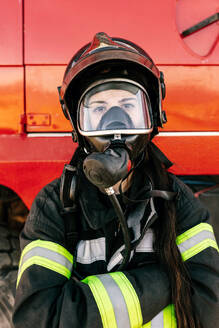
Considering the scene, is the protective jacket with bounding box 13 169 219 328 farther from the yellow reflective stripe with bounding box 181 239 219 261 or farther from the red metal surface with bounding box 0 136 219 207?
the red metal surface with bounding box 0 136 219 207

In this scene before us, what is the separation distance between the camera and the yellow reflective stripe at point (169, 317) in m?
1.27

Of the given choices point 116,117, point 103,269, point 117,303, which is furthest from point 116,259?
point 116,117

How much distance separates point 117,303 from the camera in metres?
1.17

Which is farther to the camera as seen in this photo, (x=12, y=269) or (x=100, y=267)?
(x=12, y=269)

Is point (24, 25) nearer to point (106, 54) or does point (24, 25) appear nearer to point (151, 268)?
point (106, 54)

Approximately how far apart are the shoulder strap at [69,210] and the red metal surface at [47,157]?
0.41 metres

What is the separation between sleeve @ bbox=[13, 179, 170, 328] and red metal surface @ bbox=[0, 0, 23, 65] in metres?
0.93

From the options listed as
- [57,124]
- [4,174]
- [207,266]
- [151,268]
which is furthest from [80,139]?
[207,266]

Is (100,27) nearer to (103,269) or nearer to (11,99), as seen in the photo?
(11,99)

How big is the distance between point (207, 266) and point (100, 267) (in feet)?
1.37

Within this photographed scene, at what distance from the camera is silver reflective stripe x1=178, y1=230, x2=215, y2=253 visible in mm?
1336

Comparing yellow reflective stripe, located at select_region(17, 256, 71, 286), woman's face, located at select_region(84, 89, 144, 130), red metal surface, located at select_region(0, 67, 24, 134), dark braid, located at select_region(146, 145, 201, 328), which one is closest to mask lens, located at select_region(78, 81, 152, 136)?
woman's face, located at select_region(84, 89, 144, 130)

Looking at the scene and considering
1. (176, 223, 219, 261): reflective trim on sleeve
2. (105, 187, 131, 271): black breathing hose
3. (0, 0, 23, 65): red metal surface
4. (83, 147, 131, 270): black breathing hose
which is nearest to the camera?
(83, 147, 131, 270): black breathing hose

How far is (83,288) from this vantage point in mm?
1185
